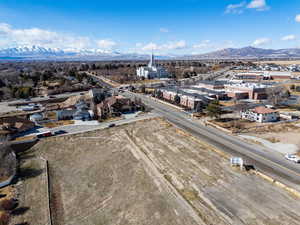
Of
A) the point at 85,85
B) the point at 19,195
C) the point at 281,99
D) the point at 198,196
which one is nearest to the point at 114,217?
the point at 198,196

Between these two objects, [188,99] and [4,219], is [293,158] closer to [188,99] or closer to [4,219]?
[188,99]

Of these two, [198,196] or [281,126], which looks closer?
[198,196]

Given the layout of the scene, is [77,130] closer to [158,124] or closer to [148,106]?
[158,124]

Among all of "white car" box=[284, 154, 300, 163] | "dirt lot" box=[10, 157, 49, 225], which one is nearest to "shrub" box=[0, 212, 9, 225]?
"dirt lot" box=[10, 157, 49, 225]

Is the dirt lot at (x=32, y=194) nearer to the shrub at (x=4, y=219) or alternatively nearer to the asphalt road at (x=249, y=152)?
the shrub at (x=4, y=219)

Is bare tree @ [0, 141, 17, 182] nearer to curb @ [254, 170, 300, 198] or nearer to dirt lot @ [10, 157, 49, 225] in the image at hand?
dirt lot @ [10, 157, 49, 225]

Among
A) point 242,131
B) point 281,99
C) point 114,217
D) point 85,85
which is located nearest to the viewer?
point 114,217

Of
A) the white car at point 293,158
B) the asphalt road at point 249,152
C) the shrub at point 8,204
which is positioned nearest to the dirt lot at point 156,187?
the asphalt road at point 249,152
